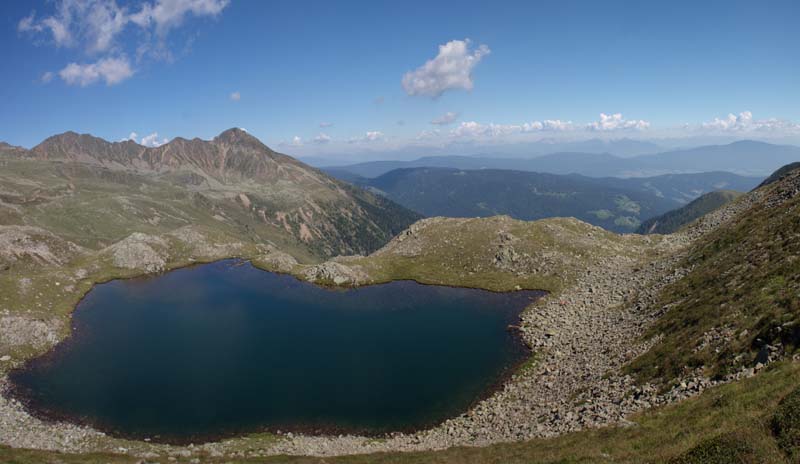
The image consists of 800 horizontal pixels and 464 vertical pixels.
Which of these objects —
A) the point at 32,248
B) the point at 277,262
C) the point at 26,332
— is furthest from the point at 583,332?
the point at 32,248

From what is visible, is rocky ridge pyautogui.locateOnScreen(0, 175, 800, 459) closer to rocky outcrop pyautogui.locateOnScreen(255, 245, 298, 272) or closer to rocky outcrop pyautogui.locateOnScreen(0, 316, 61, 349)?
rocky outcrop pyautogui.locateOnScreen(0, 316, 61, 349)

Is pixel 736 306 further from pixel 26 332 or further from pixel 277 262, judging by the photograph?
pixel 277 262

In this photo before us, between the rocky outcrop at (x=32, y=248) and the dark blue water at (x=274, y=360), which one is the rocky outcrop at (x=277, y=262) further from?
the rocky outcrop at (x=32, y=248)

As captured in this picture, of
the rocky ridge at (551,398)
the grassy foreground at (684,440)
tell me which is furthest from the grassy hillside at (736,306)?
the grassy foreground at (684,440)

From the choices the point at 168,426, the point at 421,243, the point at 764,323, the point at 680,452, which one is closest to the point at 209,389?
the point at 168,426

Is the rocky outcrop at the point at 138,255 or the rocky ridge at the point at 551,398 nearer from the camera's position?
the rocky ridge at the point at 551,398

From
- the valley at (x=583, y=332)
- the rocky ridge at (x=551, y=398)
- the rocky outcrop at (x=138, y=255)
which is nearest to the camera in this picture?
the valley at (x=583, y=332)
